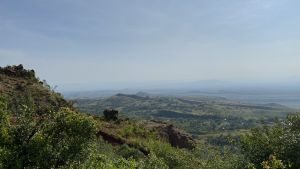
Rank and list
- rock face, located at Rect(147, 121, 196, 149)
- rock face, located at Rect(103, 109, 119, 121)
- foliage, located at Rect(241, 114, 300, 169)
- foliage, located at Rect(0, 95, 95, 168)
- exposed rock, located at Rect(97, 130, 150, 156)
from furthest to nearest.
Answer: rock face, located at Rect(147, 121, 196, 149) < rock face, located at Rect(103, 109, 119, 121) < exposed rock, located at Rect(97, 130, 150, 156) < foliage, located at Rect(241, 114, 300, 169) < foliage, located at Rect(0, 95, 95, 168)

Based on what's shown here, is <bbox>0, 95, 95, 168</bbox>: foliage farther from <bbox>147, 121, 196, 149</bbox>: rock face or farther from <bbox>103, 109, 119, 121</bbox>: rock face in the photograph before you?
<bbox>147, 121, 196, 149</bbox>: rock face

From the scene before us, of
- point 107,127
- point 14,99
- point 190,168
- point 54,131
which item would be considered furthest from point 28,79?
point 54,131

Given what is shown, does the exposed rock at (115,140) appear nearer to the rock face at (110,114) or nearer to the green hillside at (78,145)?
the rock face at (110,114)

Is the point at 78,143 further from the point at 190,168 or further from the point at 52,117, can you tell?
the point at 190,168

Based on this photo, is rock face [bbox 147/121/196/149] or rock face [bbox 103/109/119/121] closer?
rock face [bbox 103/109/119/121]

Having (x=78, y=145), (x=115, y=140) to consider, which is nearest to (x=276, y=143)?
(x=78, y=145)

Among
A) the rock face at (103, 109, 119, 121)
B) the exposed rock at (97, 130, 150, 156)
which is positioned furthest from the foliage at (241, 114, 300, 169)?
the rock face at (103, 109, 119, 121)

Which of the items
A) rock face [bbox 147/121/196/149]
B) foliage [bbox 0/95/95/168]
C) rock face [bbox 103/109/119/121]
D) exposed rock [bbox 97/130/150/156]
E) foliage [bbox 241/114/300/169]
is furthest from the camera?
rock face [bbox 147/121/196/149]

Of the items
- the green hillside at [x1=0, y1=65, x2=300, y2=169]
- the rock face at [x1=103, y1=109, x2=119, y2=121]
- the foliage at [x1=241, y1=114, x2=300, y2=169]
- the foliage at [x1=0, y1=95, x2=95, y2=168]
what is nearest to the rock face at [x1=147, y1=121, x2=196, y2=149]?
the rock face at [x1=103, y1=109, x2=119, y2=121]

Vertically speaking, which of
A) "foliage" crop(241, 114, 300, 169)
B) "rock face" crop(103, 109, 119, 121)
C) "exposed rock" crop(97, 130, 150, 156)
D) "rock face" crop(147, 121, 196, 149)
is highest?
"foliage" crop(241, 114, 300, 169)

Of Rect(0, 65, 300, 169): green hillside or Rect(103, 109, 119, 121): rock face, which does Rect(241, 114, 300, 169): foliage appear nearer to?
Rect(0, 65, 300, 169): green hillside

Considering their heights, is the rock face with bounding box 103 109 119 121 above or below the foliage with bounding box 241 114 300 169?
below

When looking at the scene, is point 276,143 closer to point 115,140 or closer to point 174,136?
point 115,140

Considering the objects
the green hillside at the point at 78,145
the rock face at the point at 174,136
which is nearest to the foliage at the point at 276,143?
the green hillside at the point at 78,145
